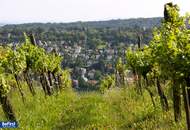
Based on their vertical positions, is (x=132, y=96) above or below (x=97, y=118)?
below

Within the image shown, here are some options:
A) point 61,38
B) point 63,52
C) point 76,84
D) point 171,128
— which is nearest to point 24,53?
point 171,128

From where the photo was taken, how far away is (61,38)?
480ft

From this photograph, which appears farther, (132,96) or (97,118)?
(132,96)

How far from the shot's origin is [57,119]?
2072 cm

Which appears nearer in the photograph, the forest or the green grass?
the forest

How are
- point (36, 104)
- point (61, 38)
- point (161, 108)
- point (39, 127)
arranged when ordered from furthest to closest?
1. point (61, 38)
2. point (36, 104)
3. point (161, 108)
4. point (39, 127)

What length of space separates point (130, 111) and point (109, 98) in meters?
9.10

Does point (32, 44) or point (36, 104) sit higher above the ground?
point (32, 44)

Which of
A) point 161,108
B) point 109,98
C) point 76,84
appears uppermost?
point 161,108

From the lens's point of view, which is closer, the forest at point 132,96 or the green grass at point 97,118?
the forest at point 132,96

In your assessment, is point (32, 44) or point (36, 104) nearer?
point (36, 104)

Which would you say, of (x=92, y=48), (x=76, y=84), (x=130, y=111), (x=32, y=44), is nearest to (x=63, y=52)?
(x=92, y=48)

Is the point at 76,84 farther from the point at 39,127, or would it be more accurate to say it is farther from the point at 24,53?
the point at 39,127

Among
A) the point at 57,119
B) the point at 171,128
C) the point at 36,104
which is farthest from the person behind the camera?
the point at 36,104
